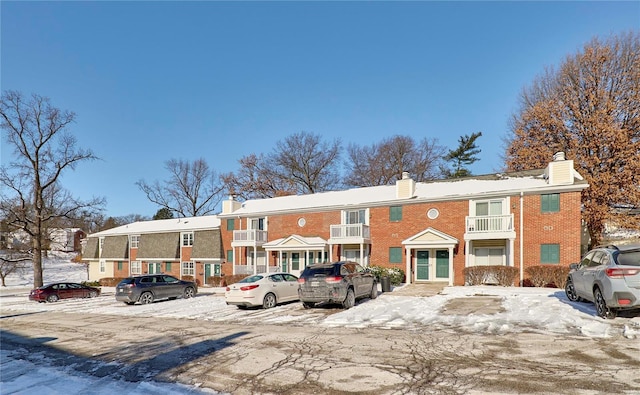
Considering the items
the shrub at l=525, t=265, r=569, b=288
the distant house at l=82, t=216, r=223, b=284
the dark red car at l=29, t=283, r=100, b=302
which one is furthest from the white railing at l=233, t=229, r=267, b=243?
the shrub at l=525, t=265, r=569, b=288

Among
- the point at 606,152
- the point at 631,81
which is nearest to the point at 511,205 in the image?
the point at 606,152

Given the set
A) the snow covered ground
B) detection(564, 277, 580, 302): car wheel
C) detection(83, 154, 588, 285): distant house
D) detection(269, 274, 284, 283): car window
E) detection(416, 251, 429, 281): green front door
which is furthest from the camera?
detection(416, 251, 429, 281): green front door

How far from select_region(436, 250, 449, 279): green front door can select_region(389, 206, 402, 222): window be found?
3110 millimetres

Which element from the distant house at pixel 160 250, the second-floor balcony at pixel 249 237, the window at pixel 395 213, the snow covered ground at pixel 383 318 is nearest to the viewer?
the snow covered ground at pixel 383 318

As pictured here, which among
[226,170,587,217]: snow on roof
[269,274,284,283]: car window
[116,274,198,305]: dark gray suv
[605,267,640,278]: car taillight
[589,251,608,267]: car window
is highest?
[226,170,587,217]: snow on roof

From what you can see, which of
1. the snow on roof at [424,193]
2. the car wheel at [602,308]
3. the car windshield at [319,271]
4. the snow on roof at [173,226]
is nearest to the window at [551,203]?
the snow on roof at [424,193]

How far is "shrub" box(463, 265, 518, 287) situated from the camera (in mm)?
20719

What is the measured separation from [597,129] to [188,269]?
32.5 meters

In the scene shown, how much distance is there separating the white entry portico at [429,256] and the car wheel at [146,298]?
553 inches

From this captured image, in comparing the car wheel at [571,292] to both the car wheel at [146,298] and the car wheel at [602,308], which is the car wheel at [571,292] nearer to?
the car wheel at [602,308]

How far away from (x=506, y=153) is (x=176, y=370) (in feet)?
104

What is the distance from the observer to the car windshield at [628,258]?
30.6 feet

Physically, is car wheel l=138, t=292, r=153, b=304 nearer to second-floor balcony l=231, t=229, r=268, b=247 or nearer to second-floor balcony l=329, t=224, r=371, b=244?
second-floor balcony l=231, t=229, r=268, b=247

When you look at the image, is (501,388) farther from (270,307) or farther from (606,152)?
(606,152)
